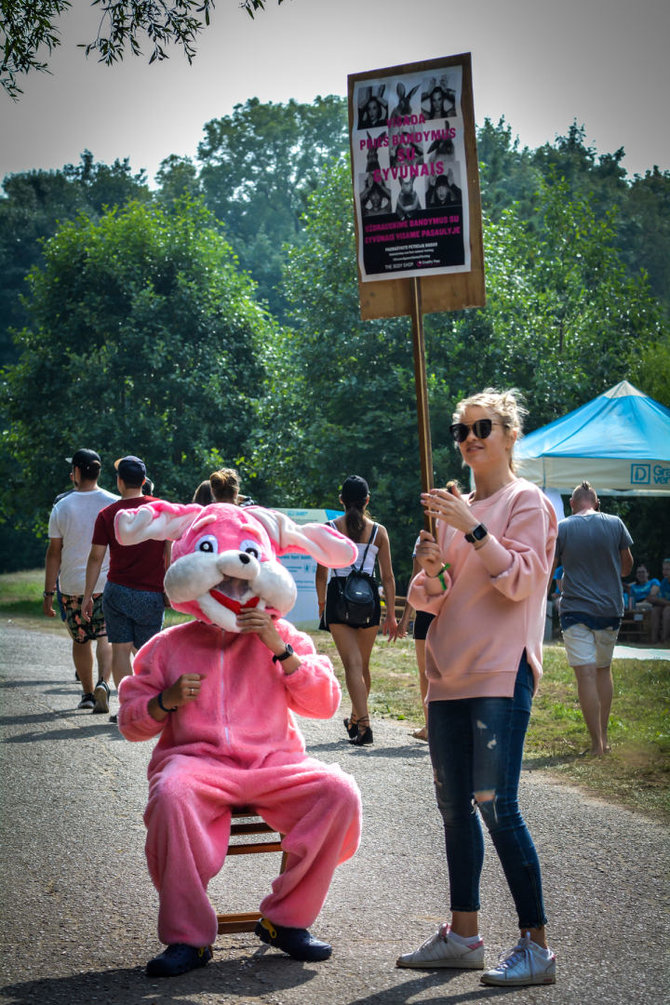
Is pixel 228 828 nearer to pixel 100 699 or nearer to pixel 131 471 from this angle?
pixel 131 471

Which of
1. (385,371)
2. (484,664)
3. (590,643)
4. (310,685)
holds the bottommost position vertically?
(590,643)

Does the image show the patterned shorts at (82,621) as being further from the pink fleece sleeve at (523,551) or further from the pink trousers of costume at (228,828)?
the pink fleece sleeve at (523,551)

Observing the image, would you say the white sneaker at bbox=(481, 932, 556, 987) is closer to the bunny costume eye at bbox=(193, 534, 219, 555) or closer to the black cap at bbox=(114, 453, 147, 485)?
the bunny costume eye at bbox=(193, 534, 219, 555)

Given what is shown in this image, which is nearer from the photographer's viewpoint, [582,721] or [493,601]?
[493,601]

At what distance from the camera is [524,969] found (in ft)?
13.6

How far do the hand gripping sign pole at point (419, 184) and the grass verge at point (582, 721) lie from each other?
12.1ft

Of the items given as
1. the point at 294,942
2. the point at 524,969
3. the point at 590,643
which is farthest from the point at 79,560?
the point at 524,969

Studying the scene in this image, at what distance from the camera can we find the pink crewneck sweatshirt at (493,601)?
14.0 feet

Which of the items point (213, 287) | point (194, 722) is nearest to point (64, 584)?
point (194, 722)

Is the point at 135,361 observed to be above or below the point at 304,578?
above

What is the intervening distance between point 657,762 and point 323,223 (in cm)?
2326

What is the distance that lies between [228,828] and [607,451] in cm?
1281

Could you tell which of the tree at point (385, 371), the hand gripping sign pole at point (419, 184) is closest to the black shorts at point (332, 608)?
the hand gripping sign pole at point (419, 184)

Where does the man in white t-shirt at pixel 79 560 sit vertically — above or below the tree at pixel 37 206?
below
